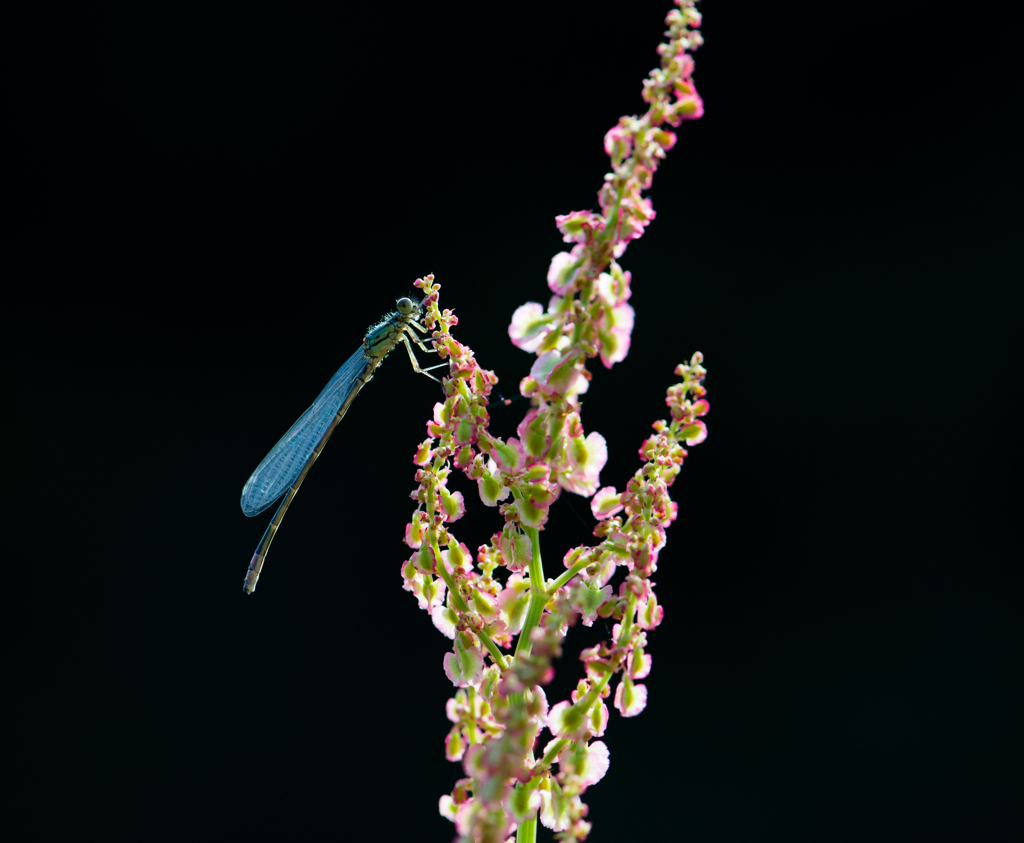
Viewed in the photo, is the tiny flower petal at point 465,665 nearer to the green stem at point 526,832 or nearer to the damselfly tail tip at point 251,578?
the green stem at point 526,832

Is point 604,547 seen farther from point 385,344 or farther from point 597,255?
point 385,344

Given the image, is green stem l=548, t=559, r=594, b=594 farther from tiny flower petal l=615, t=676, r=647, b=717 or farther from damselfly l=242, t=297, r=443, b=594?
damselfly l=242, t=297, r=443, b=594

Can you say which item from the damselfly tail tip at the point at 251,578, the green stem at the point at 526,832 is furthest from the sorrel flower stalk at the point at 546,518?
the damselfly tail tip at the point at 251,578

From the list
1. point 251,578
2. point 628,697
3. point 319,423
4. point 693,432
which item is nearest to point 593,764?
point 628,697

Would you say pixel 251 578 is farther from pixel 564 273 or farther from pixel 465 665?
pixel 564 273

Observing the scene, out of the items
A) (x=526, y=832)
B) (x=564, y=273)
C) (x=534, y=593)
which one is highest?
(x=564, y=273)

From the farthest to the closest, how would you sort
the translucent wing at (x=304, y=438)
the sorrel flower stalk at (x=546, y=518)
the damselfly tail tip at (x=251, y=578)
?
the translucent wing at (x=304, y=438) → the damselfly tail tip at (x=251, y=578) → the sorrel flower stalk at (x=546, y=518)
